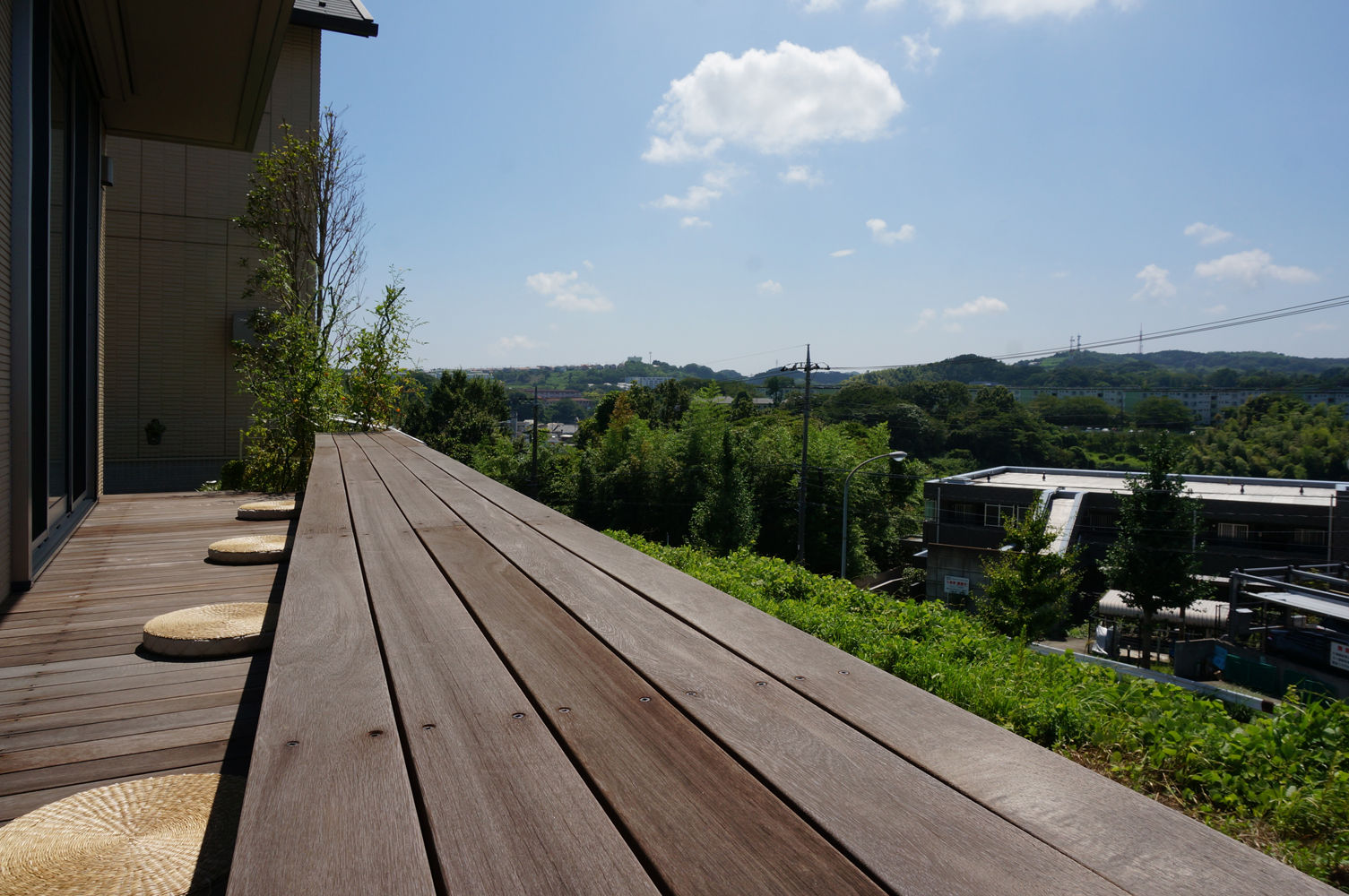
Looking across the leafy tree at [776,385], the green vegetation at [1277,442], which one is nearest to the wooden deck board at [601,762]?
the green vegetation at [1277,442]

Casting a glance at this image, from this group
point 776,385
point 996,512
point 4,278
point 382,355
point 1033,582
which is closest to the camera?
point 4,278

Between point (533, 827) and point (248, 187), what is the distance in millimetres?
13511

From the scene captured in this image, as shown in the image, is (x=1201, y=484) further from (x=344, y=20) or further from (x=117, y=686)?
(x=117, y=686)

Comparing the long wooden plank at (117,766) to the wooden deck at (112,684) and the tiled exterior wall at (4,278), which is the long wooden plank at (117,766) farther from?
the tiled exterior wall at (4,278)

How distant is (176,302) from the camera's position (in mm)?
11305

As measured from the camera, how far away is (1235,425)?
39812 mm

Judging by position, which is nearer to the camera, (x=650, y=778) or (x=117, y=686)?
(x=650, y=778)

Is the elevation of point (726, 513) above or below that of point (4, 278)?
below

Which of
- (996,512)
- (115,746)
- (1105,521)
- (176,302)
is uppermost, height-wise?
(176,302)

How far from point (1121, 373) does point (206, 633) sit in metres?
67.4

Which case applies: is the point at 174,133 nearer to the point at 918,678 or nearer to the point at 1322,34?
the point at 918,678

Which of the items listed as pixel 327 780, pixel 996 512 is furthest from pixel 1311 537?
pixel 327 780

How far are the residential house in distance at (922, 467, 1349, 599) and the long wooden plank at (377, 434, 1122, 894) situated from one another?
23.0 m

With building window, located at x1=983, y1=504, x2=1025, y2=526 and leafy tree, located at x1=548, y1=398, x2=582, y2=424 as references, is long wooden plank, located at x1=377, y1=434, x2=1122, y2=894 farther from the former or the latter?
leafy tree, located at x1=548, y1=398, x2=582, y2=424
